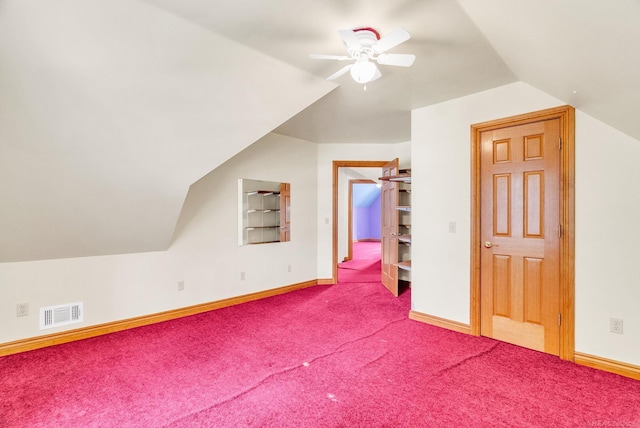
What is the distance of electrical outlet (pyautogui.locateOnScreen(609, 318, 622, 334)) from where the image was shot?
7.34 feet

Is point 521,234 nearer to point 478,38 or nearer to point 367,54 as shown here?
point 478,38

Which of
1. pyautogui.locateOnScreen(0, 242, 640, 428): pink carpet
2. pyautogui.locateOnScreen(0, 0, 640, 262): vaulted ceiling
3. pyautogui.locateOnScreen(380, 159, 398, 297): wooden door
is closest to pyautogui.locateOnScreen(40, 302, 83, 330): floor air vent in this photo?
pyautogui.locateOnScreen(0, 242, 640, 428): pink carpet

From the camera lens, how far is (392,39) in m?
1.69

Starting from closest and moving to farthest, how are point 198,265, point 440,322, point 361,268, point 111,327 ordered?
point 111,327 < point 440,322 < point 198,265 < point 361,268

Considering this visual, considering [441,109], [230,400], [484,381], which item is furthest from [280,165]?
[484,381]

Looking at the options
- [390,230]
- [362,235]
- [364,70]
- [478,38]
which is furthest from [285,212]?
[362,235]

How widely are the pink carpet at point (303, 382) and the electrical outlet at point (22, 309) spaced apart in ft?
1.09

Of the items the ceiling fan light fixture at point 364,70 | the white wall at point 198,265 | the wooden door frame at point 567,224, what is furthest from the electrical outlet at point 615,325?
the white wall at point 198,265

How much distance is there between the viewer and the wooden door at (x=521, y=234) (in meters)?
2.54

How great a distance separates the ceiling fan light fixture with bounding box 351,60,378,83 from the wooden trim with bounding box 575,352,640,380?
268 cm

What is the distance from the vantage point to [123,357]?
249 cm

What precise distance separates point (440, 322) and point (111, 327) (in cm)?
336

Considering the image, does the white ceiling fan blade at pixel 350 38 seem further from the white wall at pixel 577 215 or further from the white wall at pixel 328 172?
the white wall at pixel 328 172

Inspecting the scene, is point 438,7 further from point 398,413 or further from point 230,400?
point 230,400
